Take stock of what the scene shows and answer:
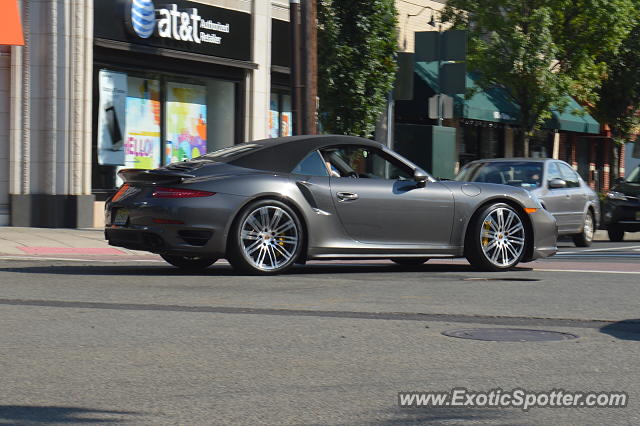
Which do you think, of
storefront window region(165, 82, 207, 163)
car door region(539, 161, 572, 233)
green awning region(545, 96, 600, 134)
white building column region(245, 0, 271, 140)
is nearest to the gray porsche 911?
car door region(539, 161, 572, 233)

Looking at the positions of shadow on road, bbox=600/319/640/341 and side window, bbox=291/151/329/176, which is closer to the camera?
shadow on road, bbox=600/319/640/341

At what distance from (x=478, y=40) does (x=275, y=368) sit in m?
25.1

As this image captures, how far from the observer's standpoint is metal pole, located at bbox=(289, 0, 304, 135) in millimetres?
18672

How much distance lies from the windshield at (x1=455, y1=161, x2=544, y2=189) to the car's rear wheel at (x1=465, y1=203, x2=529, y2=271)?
5.97 metres

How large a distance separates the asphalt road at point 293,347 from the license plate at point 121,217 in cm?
51

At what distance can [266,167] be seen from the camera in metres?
11.2

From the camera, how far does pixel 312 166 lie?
11398 mm

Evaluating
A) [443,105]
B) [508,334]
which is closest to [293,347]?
[508,334]

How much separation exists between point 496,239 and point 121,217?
3.88m

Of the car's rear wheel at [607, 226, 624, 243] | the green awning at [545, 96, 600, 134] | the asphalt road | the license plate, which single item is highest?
the green awning at [545, 96, 600, 134]

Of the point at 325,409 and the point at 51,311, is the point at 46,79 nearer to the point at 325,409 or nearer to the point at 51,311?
the point at 51,311

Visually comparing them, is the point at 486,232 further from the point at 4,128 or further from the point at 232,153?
the point at 4,128

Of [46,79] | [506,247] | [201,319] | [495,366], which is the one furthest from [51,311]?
[46,79]

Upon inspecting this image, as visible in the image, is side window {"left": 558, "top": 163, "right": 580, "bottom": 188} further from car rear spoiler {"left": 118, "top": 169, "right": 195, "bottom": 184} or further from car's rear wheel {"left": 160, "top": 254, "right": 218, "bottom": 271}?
car rear spoiler {"left": 118, "top": 169, "right": 195, "bottom": 184}
